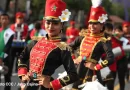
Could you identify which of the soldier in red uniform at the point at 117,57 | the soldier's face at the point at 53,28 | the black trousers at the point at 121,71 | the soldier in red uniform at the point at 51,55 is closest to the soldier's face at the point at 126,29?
the black trousers at the point at 121,71

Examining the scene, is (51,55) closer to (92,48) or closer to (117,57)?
(92,48)

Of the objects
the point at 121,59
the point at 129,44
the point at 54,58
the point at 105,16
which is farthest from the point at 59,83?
the point at 129,44

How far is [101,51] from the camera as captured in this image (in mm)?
6781

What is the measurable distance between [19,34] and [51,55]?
838 centimetres

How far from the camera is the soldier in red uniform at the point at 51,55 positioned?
4594 mm

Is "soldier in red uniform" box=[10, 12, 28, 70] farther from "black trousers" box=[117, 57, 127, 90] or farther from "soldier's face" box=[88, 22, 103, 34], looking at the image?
"soldier's face" box=[88, 22, 103, 34]

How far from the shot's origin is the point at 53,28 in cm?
464

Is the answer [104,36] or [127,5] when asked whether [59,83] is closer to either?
[104,36]

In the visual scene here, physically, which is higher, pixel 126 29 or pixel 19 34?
pixel 126 29

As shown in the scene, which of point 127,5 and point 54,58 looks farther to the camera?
point 127,5

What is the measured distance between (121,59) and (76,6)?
34.3 m

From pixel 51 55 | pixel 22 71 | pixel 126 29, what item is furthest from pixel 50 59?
pixel 126 29

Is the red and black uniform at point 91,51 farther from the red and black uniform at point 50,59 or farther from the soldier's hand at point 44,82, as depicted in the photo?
the soldier's hand at point 44,82

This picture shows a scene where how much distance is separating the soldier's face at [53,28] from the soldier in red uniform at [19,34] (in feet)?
25.7
